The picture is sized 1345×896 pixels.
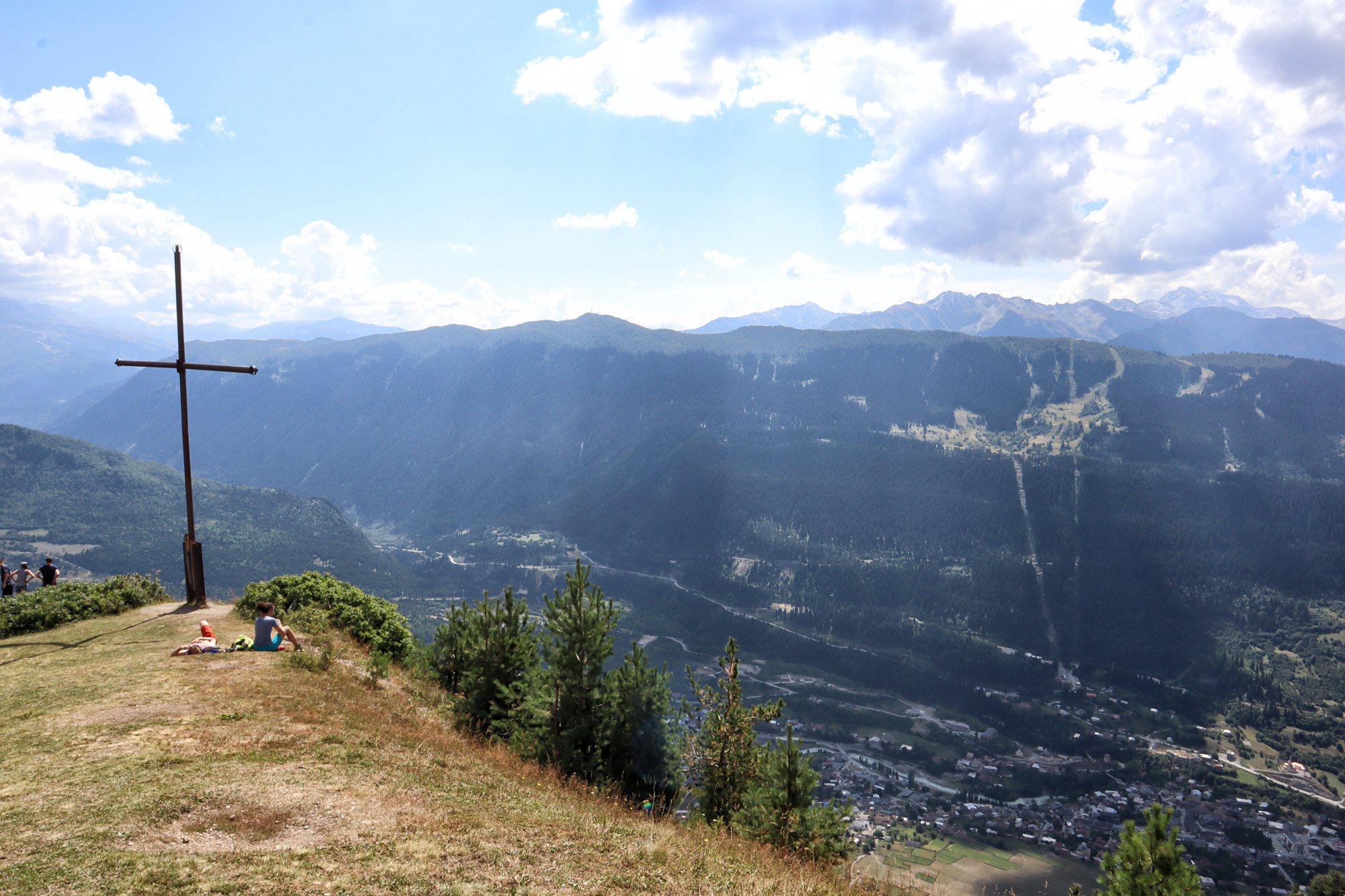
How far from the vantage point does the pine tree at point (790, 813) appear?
18094mm

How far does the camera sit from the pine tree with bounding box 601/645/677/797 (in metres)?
21.0

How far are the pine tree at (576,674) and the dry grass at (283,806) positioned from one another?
1.99 m

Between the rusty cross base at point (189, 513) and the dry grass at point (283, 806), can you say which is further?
the rusty cross base at point (189, 513)

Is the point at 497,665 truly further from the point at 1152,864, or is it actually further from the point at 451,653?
the point at 1152,864

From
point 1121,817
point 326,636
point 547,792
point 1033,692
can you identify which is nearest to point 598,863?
point 547,792

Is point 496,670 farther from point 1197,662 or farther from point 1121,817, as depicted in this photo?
point 1197,662

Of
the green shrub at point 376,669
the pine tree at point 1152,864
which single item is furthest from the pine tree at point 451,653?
the pine tree at point 1152,864

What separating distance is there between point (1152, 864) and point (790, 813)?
33.5ft

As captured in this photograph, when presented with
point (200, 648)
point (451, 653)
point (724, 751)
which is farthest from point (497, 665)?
point (200, 648)

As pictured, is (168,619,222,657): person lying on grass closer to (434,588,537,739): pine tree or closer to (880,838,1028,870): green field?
(434,588,537,739): pine tree

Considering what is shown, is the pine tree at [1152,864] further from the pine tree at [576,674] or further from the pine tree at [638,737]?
the pine tree at [576,674]

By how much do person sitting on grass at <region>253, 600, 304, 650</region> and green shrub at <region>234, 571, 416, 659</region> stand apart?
4.36 meters

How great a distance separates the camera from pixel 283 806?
1213 centimetres

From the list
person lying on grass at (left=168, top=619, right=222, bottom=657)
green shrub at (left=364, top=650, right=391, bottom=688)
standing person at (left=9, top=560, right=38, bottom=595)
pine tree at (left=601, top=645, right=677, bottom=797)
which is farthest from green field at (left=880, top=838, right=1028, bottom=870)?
standing person at (left=9, top=560, right=38, bottom=595)
